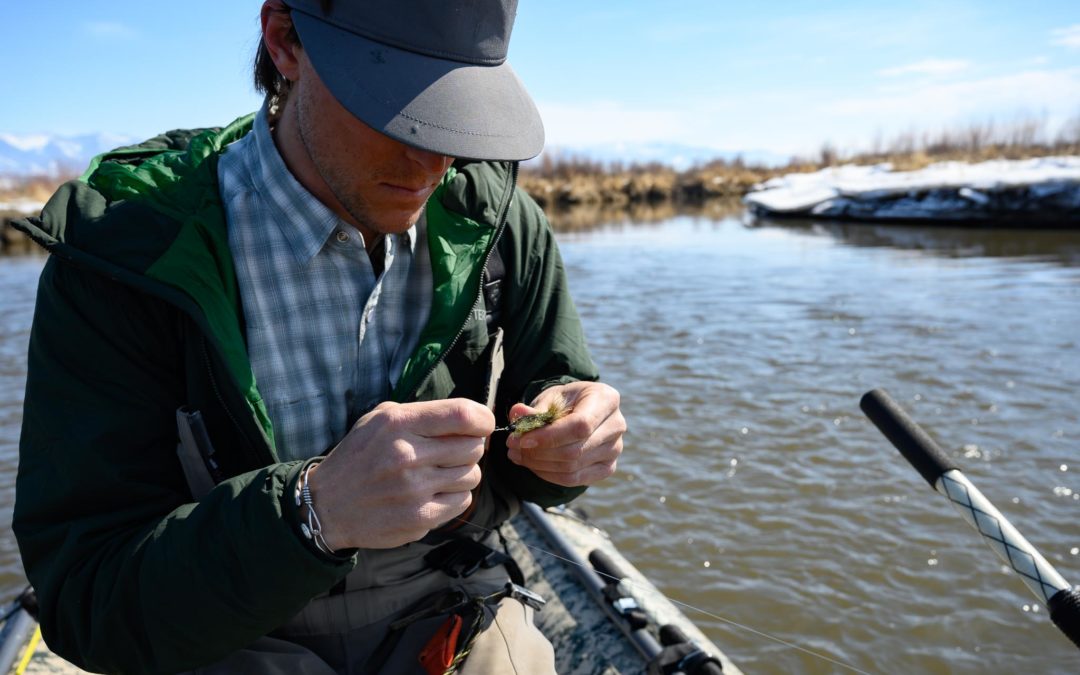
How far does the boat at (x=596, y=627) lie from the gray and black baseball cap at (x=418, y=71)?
1.42m

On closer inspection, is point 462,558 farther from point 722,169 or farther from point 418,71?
point 722,169

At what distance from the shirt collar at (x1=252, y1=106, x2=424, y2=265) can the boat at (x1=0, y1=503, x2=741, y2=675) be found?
48.6 inches

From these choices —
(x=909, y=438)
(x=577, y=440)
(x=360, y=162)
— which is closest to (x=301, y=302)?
(x=360, y=162)

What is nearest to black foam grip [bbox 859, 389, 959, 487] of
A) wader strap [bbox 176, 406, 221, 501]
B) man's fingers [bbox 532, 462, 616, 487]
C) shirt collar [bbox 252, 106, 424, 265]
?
man's fingers [bbox 532, 462, 616, 487]

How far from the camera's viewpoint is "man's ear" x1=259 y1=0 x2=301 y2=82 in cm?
171

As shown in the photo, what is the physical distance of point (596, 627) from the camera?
2855mm

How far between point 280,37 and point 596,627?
2.20 metres

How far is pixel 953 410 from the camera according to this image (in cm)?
648

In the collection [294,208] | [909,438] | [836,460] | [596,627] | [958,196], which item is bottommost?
[836,460]

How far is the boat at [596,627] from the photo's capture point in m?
2.61

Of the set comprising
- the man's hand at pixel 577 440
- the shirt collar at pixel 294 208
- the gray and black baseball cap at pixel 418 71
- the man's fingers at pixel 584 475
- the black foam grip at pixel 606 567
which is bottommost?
the black foam grip at pixel 606 567

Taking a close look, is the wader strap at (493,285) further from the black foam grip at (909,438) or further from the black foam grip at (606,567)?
the black foam grip at (606,567)

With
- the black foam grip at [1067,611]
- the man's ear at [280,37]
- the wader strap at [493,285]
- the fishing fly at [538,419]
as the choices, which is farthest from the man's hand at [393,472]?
the black foam grip at [1067,611]

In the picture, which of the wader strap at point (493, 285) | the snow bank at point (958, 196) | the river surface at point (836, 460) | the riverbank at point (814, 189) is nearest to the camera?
the wader strap at point (493, 285)
